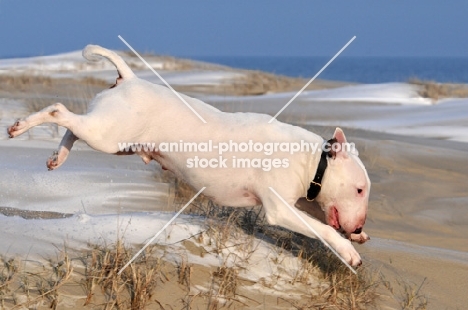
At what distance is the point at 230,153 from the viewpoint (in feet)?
16.8

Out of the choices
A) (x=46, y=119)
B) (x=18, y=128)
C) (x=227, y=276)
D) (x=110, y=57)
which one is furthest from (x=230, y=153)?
(x=18, y=128)

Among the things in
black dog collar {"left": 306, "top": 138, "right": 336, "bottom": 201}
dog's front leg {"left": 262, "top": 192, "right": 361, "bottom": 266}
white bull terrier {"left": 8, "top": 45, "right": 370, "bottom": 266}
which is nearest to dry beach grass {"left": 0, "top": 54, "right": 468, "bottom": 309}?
dog's front leg {"left": 262, "top": 192, "right": 361, "bottom": 266}

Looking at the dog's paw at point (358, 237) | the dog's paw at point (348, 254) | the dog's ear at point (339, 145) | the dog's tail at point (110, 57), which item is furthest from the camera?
the dog's tail at point (110, 57)

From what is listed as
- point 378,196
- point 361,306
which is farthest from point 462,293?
point 378,196

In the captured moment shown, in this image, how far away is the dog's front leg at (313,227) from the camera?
473 centimetres

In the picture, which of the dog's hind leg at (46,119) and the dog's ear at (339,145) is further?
the dog's hind leg at (46,119)

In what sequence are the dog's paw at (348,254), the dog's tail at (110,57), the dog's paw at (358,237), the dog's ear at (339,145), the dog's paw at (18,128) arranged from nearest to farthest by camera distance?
the dog's paw at (348,254) < the dog's ear at (339,145) < the dog's paw at (18,128) < the dog's paw at (358,237) < the dog's tail at (110,57)

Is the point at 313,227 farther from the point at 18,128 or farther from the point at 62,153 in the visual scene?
the point at 18,128

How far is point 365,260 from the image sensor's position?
5434mm

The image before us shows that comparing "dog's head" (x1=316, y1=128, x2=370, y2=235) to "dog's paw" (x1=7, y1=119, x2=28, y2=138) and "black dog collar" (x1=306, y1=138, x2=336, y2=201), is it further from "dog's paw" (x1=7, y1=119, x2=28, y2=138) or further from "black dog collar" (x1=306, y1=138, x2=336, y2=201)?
"dog's paw" (x1=7, y1=119, x2=28, y2=138)

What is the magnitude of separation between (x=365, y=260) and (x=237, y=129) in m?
1.31

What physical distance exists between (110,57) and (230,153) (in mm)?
1122

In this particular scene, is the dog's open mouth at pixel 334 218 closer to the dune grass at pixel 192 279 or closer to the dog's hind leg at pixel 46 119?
the dune grass at pixel 192 279

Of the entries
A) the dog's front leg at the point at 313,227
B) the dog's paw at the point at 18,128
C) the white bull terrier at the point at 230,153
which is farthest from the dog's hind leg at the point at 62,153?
the dog's front leg at the point at 313,227
